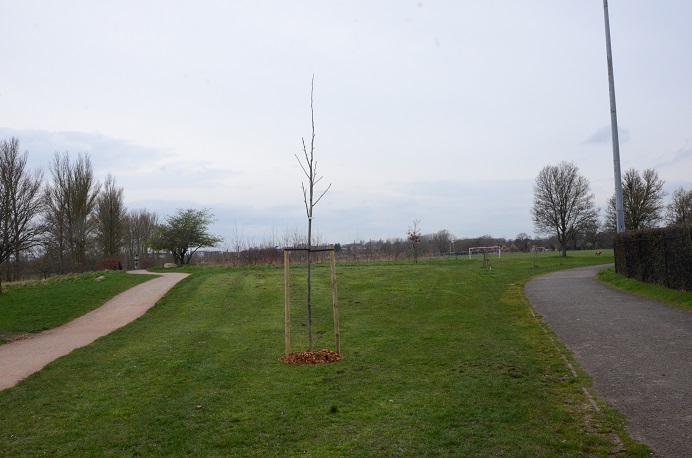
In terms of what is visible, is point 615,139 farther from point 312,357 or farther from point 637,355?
point 312,357

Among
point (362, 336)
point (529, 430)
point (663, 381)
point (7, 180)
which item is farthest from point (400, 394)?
point (7, 180)

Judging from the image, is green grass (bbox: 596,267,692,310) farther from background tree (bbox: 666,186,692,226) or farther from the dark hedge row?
background tree (bbox: 666,186,692,226)

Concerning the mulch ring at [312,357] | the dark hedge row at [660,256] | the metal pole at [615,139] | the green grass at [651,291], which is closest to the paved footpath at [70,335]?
the mulch ring at [312,357]

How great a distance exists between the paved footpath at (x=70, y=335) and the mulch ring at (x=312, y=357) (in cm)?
402

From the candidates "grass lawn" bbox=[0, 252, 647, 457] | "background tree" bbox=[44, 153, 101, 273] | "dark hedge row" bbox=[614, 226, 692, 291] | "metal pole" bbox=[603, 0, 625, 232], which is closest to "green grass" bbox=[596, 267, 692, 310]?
"dark hedge row" bbox=[614, 226, 692, 291]

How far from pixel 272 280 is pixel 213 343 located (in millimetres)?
12250

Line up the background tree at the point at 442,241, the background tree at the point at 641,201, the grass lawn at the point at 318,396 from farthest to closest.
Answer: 1. the background tree at the point at 442,241
2. the background tree at the point at 641,201
3. the grass lawn at the point at 318,396

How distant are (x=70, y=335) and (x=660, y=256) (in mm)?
15759

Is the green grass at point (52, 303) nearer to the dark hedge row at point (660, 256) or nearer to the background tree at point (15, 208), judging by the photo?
the background tree at point (15, 208)

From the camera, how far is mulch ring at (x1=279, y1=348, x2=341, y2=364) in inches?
355

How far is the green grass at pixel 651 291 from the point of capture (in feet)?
45.5

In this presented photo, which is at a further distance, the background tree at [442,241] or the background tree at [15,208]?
the background tree at [442,241]

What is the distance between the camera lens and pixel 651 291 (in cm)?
1617

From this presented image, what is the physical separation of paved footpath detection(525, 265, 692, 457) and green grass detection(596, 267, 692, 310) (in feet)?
1.44
